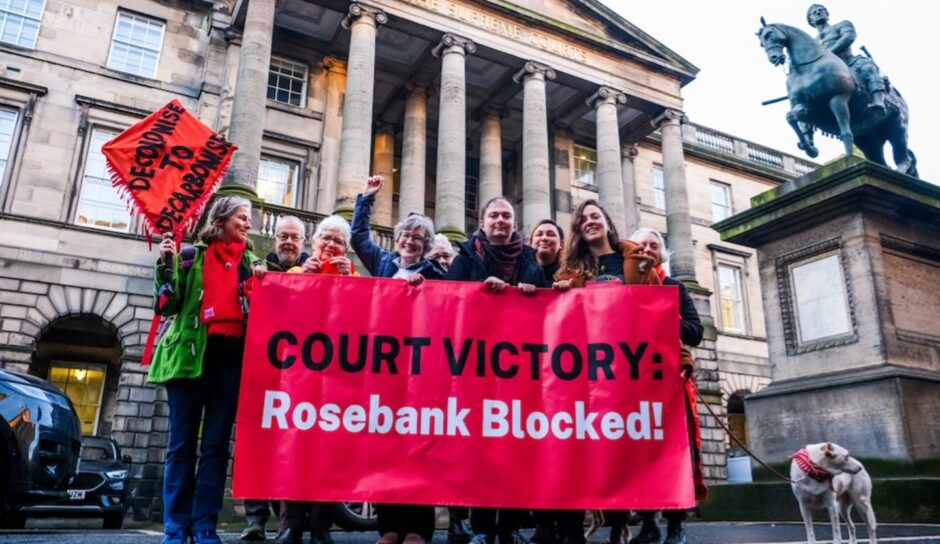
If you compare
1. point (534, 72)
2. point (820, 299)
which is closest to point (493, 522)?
point (820, 299)

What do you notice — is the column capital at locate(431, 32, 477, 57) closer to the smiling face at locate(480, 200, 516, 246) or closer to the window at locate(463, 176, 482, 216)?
the window at locate(463, 176, 482, 216)

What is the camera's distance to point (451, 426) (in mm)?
3717

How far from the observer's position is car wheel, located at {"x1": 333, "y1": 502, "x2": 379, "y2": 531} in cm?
556

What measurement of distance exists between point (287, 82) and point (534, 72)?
27.4 feet

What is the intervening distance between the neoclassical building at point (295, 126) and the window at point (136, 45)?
53 mm

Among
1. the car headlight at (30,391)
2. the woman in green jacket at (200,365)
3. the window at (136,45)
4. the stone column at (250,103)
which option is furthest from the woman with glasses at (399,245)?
the window at (136,45)

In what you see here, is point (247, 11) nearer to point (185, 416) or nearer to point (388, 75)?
point (388, 75)

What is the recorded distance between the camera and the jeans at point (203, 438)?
3.56m

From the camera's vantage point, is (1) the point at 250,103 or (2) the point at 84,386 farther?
(2) the point at 84,386

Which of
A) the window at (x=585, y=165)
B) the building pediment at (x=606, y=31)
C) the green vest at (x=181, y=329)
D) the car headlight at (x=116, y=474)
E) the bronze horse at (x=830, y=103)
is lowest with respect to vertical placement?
the car headlight at (x=116, y=474)

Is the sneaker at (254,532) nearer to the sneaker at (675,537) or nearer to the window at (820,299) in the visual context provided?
the sneaker at (675,537)

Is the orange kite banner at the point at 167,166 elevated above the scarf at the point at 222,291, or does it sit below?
above

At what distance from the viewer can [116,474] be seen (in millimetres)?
11773

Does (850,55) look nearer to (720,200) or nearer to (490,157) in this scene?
(490,157)
